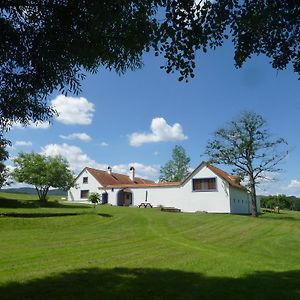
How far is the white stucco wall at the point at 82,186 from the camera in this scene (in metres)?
62.2

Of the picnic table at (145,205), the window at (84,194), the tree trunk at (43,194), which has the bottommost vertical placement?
the picnic table at (145,205)

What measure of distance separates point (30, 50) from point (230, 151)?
136 feet

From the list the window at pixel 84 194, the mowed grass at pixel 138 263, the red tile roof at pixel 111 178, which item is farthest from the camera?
the window at pixel 84 194

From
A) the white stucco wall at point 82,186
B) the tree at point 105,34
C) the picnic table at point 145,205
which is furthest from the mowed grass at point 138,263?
the white stucco wall at point 82,186

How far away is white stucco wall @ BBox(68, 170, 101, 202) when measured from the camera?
62250 millimetres

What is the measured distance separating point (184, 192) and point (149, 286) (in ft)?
140

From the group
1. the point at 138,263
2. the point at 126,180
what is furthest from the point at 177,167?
the point at 138,263

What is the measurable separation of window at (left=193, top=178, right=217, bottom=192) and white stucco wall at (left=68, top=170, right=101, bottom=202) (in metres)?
17.6

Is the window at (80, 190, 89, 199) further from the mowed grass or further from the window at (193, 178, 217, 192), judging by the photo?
the mowed grass

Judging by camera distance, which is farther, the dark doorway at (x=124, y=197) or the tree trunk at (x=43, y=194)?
the dark doorway at (x=124, y=197)

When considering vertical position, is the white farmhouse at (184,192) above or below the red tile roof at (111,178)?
below

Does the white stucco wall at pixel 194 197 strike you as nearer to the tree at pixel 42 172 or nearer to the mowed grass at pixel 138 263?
the tree at pixel 42 172

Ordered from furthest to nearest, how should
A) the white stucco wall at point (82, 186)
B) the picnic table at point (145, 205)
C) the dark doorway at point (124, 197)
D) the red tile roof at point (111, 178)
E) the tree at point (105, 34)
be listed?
the red tile roof at point (111, 178) → the white stucco wall at point (82, 186) → the dark doorway at point (124, 197) → the picnic table at point (145, 205) → the tree at point (105, 34)

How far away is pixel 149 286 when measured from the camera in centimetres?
983
